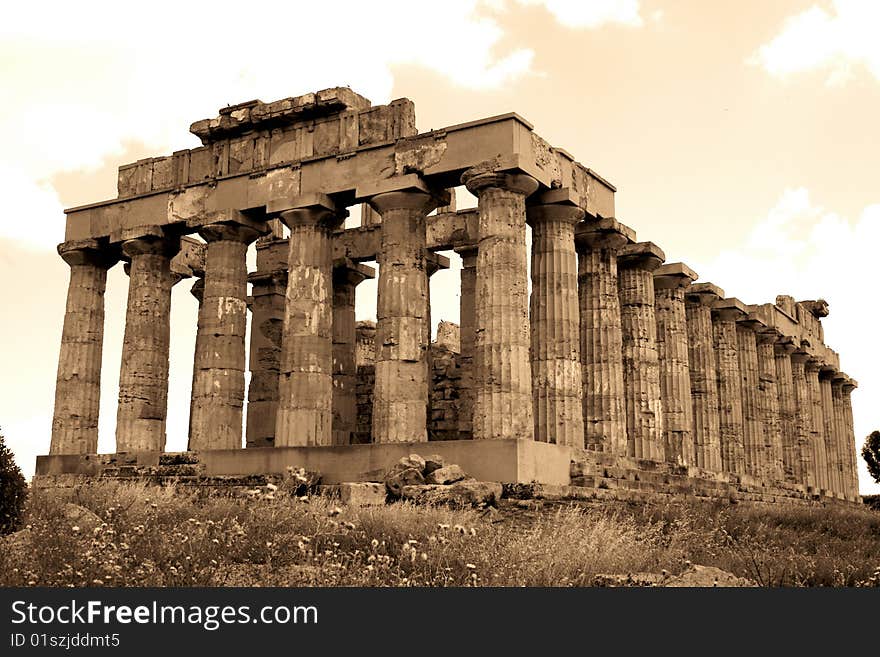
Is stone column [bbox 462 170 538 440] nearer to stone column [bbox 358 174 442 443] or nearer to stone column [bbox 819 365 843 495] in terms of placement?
stone column [bbox 358 174 442 443]

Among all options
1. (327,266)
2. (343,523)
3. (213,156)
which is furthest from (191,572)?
(213,156)

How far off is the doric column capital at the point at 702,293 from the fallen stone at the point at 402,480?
14359mm

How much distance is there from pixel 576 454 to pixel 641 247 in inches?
297

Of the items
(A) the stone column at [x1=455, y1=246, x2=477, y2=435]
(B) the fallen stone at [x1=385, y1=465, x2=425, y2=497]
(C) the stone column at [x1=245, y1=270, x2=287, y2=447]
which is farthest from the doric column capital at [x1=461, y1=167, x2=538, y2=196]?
(C) the stone column at [x1=245, y1=270, x2=287, y2=447]

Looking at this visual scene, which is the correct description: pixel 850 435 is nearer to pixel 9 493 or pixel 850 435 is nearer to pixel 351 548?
pixel 351 548

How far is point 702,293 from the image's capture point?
29672 mm

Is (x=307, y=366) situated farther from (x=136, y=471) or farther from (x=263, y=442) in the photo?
(x=263, y=442)

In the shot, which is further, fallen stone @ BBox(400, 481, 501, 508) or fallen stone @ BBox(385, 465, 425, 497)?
fallen stone @ BBox(385, 465, 425, 497)

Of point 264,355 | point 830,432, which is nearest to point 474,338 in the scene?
point 264,355

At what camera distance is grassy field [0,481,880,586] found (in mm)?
9477

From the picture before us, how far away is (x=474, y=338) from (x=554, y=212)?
4960 mm

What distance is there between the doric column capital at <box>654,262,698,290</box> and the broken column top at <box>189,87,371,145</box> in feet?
30.2

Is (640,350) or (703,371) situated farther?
(703,371)

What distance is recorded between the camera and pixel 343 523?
37.4 feet
